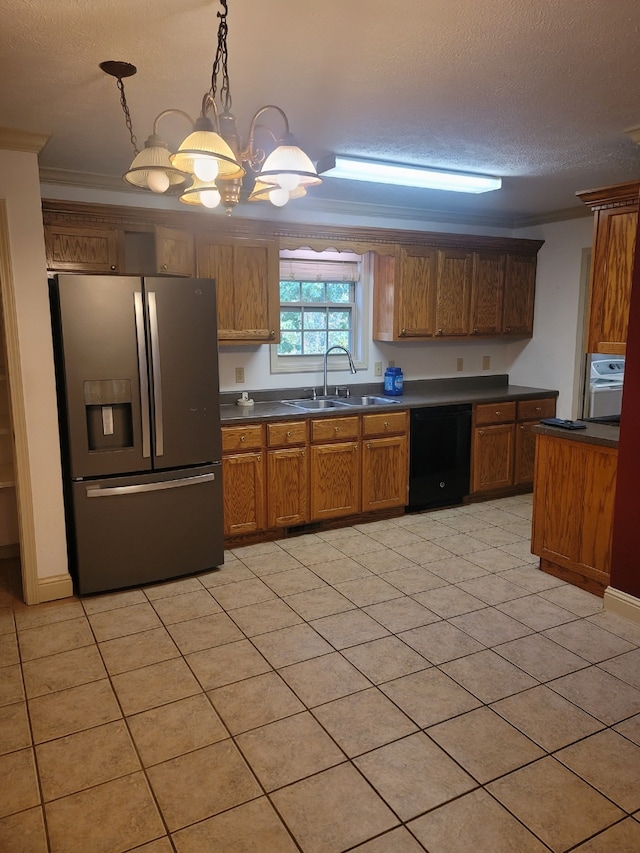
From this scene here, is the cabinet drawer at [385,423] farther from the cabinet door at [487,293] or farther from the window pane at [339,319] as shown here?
the cabinet door at [487,293]

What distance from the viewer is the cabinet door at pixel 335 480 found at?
437cm

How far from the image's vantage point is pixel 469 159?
3.58m

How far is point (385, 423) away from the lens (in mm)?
4598

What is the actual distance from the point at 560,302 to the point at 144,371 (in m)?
3.77

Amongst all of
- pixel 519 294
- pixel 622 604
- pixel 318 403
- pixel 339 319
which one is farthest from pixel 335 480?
pixel 519 294

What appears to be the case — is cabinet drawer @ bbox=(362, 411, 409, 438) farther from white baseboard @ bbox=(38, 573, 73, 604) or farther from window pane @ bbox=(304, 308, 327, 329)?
white baseboard @ bbox=(38, 573, 73, 604)

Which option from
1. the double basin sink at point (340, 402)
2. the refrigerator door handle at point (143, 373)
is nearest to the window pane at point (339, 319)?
the double basin sink at point (340, 402)

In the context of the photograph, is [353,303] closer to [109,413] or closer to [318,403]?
[318,403]

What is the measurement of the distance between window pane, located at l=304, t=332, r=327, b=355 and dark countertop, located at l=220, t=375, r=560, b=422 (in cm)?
36

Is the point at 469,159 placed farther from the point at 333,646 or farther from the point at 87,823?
the point at 87,823

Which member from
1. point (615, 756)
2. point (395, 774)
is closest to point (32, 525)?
point (395, 774)

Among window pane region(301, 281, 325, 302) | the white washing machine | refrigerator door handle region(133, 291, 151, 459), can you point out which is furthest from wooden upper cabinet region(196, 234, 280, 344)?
the white washing machine

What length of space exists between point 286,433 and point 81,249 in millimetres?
1712

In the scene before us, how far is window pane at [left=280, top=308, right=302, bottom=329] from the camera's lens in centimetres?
485
